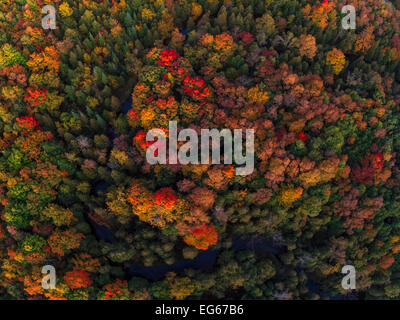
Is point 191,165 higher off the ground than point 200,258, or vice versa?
point 191,165

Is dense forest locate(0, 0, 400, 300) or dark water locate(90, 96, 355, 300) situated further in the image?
dark water locate(90, 96, 355, 300)

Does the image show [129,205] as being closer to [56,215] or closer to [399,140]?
[56,215]

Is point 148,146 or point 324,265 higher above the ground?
point 148,146

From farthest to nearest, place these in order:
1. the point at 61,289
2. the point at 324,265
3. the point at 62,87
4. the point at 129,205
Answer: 1. the point at 62,87
2. the point at 324,265
3. the point at 129,205
4. the point at 61,289

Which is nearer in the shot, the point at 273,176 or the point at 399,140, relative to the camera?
the point at 273,176

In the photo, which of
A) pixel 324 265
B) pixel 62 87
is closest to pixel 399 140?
pixel 324 265

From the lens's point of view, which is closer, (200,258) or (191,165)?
(191,165)

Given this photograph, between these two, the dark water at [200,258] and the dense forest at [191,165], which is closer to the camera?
the dense forest at [191,165]

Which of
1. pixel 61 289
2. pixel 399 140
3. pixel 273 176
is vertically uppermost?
pixel 399 140
